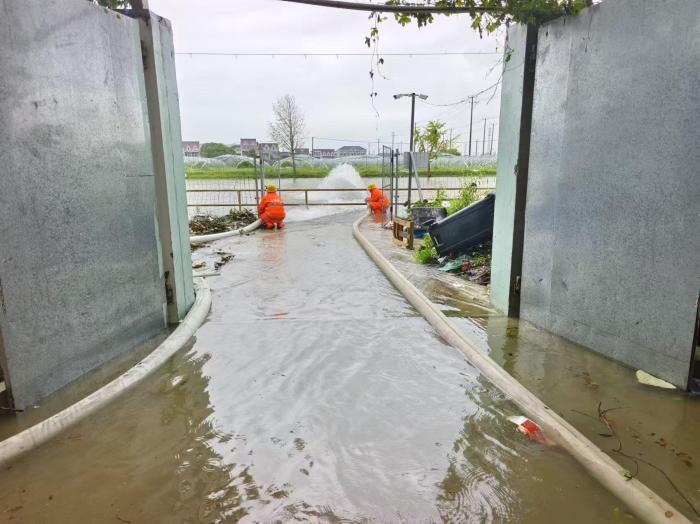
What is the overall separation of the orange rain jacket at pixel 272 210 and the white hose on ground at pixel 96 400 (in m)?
8.36

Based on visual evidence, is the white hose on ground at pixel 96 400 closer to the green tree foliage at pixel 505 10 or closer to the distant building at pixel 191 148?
the green tree foliage at pixel 505 10

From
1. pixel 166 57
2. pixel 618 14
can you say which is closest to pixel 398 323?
pixel 618 14

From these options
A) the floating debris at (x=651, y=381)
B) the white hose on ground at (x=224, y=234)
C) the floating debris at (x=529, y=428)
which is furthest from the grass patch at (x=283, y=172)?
the floating debris at (x=529, y=428)

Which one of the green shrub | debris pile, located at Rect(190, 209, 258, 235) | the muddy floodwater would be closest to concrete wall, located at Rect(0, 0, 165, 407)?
the muddy floodwater

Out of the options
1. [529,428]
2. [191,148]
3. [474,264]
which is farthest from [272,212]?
[191,148]

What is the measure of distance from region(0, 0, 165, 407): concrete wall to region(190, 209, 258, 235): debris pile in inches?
312

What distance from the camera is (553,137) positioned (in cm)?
430

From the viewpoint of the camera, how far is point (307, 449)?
262 cm

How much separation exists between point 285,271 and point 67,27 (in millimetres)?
4740

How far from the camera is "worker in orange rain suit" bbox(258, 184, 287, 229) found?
1291 cm

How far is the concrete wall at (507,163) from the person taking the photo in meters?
4.68

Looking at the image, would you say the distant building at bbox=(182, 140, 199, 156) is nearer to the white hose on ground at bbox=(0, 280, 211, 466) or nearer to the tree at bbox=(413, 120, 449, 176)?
the tree at bbox=(413, 120, 449, 176)

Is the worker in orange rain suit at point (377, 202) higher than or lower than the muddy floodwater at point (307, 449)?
higher

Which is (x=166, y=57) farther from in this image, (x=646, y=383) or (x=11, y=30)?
(x=646, y=383)
